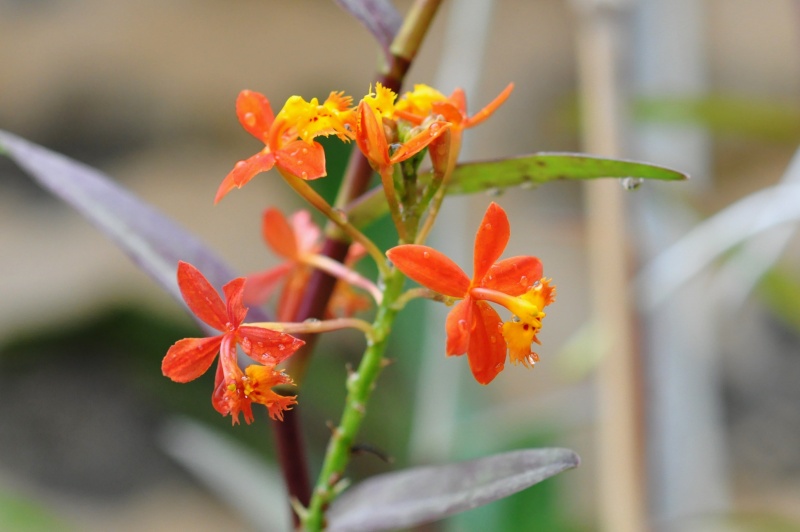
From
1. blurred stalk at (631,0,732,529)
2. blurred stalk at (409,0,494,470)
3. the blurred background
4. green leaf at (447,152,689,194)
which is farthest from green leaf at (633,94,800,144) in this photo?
green leaf at (447,152,689,194)

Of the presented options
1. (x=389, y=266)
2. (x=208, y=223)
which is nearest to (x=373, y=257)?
(x=389, y=266)


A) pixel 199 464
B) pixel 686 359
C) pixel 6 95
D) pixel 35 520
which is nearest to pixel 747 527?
pixel 686 359

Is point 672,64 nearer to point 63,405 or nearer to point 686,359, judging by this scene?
point 686,359

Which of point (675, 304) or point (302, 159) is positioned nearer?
point (302, 159)

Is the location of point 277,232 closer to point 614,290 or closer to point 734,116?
point 614,290

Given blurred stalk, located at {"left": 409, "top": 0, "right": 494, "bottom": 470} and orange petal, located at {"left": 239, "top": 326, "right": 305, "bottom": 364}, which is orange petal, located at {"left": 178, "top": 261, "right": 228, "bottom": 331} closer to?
orange petal, located at {"left": 239, "top": 326, "right": 305, "bottom": 364}

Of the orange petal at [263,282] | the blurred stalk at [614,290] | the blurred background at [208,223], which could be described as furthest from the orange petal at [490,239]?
the blurred background at [208,223]

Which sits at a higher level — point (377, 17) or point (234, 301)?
point (377, 17)

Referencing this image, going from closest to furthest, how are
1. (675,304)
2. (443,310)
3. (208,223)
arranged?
(675,304), (443,310), (208,223)
